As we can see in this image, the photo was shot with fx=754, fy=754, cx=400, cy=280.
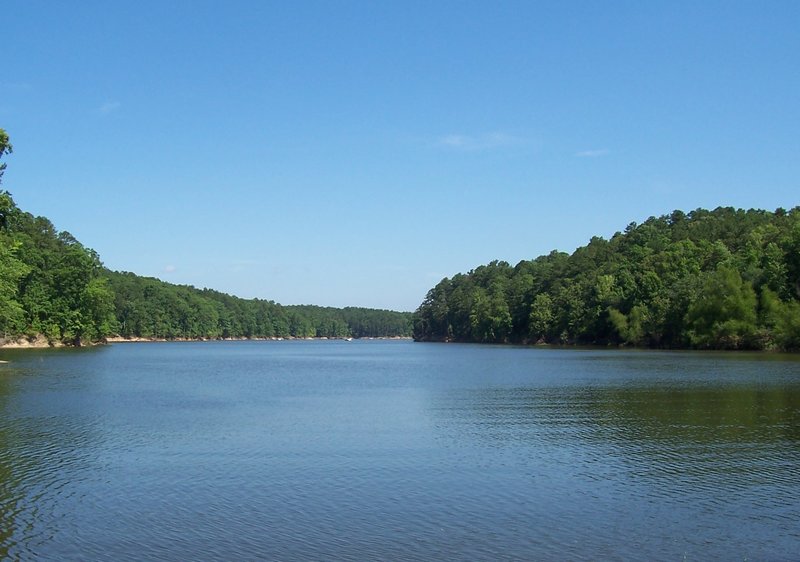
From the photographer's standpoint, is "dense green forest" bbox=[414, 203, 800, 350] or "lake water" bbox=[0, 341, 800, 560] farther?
"dense green forest" bbox=[414, 203, 800, 350]

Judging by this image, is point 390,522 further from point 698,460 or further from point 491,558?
point 698,460

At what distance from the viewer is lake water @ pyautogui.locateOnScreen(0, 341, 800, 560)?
13.8 metres

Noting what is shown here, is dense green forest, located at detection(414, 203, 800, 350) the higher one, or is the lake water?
dense green forest, located at detection(414, 203, 800, 350)

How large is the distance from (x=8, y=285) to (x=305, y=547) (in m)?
62.2

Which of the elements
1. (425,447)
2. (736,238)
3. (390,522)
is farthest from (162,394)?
(736,238)

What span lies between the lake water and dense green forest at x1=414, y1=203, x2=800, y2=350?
5921cm

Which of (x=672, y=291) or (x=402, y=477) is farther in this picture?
(x=672, y=291)

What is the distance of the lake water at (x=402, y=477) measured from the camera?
542 inches

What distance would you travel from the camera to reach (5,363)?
63.9 meters

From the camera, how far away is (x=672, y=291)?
356ft

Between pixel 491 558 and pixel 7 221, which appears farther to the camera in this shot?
pixel 7 221

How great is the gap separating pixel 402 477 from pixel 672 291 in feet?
320

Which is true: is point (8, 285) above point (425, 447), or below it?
above

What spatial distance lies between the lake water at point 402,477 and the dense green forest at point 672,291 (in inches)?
2331
